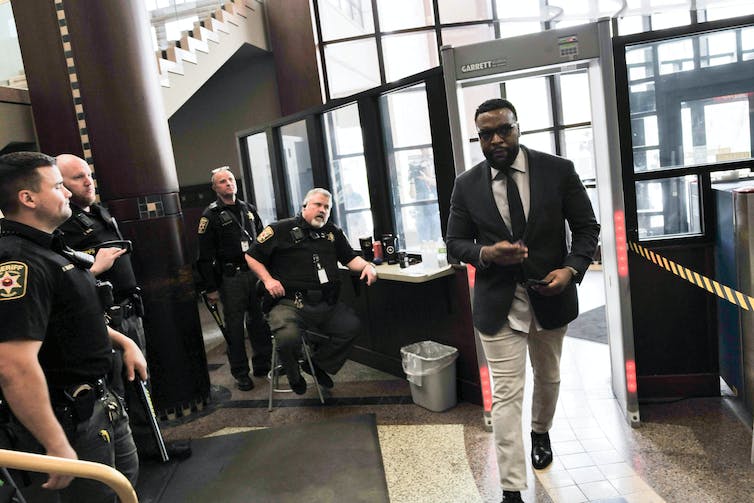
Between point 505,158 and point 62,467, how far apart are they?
6.05 feet

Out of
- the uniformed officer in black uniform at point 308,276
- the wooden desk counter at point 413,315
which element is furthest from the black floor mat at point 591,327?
the uniformed officer in black uniform at point 308,276

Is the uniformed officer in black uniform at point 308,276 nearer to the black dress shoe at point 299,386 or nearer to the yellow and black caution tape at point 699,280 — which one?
the black dress shoe at point 299,386

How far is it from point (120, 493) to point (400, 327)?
287 cm

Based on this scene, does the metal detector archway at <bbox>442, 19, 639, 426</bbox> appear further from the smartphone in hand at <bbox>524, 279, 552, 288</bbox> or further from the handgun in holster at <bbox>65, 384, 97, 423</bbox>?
the handgun in holster at <bbox>65, 384, 97, 423</bbox>

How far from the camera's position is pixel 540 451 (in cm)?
264

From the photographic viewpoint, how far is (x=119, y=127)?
11.4 ft

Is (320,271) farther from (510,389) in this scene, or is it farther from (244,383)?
(510,389)

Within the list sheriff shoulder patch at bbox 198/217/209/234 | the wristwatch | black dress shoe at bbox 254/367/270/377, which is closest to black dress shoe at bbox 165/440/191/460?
black dress shoe at bbox 254/367/270/377

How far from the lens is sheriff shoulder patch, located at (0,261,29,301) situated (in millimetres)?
1561

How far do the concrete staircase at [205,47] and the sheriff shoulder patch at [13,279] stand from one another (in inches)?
192

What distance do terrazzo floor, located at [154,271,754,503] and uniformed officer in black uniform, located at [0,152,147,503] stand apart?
4.55 ft

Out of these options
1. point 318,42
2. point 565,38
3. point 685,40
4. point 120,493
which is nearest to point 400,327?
point 565,38

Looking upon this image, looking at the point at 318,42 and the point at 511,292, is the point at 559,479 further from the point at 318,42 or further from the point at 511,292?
the point at 318,42

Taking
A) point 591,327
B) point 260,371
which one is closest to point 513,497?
point 260,371
